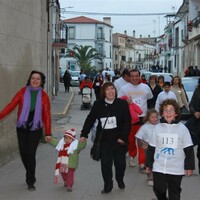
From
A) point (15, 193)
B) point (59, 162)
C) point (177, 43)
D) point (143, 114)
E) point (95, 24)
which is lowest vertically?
point (15, 193)

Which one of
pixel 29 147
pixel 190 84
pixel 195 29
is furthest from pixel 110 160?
pixel 195 29

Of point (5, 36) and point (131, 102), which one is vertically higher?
point (5, 36)

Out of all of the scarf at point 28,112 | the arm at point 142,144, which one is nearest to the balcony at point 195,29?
the arm at point 142,144

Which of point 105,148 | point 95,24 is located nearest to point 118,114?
point 105,148

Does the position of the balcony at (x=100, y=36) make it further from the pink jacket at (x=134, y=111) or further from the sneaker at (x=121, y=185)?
the sneaker at (x=121, y=185)

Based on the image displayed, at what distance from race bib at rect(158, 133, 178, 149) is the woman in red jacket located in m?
2.15

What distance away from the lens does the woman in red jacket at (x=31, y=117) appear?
6.88 meters

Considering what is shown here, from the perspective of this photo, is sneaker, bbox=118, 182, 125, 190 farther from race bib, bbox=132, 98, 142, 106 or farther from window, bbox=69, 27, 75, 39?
window, bbox=69, 27, 75, 39

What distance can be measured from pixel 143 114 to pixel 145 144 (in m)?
1.04

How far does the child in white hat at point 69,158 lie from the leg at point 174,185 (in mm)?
1891

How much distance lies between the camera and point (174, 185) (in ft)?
17.3

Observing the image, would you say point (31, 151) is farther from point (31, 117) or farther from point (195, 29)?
point (195, 29)

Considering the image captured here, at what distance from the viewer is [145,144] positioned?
7.66m

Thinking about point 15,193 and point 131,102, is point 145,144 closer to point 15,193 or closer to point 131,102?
point 131,102
